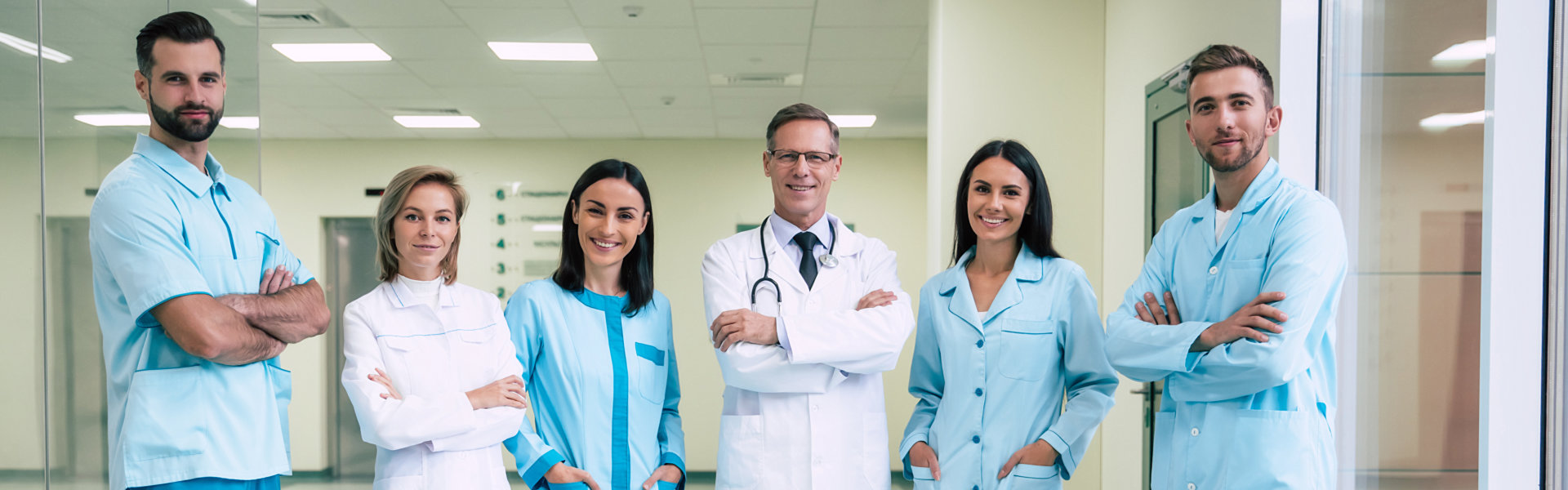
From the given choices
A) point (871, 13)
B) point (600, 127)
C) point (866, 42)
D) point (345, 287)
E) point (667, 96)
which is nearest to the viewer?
point (871, 13)

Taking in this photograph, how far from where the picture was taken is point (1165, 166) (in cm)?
319

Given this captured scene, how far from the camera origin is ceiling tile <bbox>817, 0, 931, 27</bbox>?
14.9 feet

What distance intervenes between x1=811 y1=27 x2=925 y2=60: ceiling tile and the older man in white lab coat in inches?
117

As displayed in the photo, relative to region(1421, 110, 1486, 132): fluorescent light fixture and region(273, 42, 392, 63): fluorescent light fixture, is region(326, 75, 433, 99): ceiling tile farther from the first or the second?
region(1421, 110, 1486, 132): fluorescent light fixture

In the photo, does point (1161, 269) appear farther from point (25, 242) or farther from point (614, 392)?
point (25, 242)

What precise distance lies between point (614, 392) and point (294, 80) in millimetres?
5251

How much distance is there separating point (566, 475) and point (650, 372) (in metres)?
0.31

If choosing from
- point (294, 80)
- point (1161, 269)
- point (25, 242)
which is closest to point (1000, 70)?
point (1161, 269)

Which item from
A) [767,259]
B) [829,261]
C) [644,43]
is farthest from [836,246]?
[644,43]

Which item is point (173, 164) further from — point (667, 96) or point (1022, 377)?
point (667, 96)

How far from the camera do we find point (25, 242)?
2096 mm

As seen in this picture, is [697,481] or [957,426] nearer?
[957,426]

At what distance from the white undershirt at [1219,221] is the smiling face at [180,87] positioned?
6.97 ft

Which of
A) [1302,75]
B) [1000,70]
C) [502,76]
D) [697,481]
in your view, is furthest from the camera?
[697,481]
